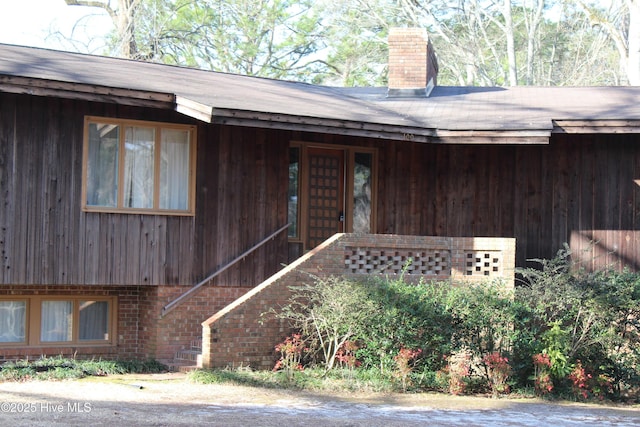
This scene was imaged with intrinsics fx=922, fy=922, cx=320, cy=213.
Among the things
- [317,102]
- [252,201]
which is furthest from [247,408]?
[317,102]

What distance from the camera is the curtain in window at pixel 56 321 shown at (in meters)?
14.7

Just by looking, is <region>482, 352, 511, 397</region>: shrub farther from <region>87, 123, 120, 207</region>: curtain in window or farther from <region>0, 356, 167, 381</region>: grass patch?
<region>87, 123, 120, 207</region>: curtain in window

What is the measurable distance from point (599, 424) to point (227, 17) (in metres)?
30.2

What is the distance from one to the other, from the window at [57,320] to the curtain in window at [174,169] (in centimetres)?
196

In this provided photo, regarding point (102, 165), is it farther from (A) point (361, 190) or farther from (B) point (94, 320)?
(A) point (361, 190)

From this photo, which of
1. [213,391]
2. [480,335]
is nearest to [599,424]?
[480,335]

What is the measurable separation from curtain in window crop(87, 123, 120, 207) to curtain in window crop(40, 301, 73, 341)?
184 cm

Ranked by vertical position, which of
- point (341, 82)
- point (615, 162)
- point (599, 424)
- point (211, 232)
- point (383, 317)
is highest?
point (341, 82)

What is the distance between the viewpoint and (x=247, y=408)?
10602mm

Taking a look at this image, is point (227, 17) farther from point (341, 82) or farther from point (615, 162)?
point (615, 162)

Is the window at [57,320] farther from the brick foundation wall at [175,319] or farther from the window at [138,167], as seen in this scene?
the window at [138,167]

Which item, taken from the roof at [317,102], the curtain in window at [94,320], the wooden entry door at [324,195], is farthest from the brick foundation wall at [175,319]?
the roof at [317,102]

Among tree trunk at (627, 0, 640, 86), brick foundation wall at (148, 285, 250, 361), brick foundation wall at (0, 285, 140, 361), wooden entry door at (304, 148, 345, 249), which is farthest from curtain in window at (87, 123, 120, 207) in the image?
tree trunk at (627, 0, 640, 86)

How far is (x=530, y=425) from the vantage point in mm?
10141
